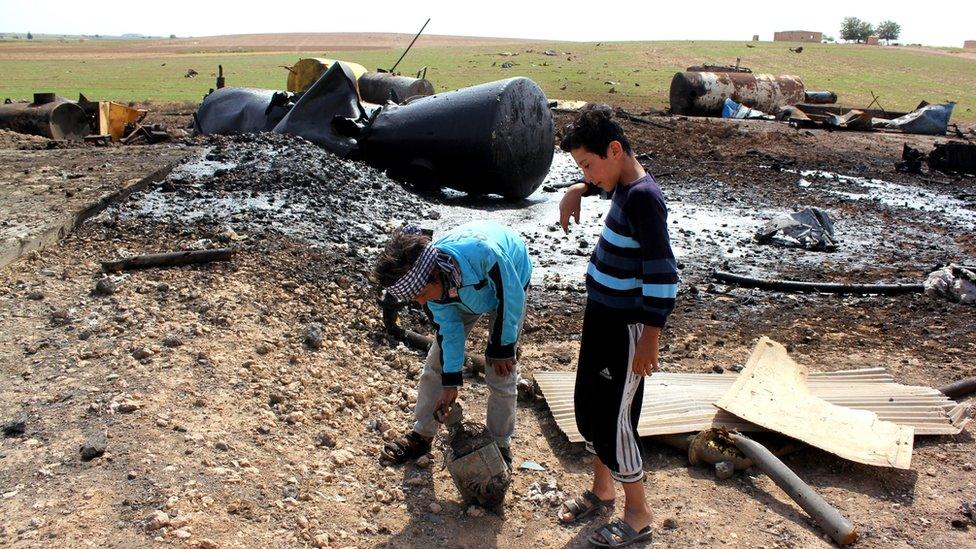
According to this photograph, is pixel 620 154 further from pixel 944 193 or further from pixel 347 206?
pixel 944 193

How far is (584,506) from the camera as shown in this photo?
341 centimetres

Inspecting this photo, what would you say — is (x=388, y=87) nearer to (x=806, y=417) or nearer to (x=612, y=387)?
(x=806, y=417)

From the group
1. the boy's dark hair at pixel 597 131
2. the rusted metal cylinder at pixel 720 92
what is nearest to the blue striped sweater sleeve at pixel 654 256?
the boy's dark hair at pixel 597 131

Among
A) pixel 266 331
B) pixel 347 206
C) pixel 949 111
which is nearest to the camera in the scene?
pixel 266 331

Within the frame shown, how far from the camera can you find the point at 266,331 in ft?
15.4

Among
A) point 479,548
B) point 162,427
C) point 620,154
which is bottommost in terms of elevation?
point 479,548

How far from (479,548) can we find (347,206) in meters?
4.75

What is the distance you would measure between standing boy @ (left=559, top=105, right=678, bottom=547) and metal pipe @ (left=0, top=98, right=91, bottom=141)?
11096 mm

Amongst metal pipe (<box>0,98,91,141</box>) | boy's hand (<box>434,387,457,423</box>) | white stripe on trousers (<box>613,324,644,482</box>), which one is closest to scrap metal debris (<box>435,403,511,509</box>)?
boy's hand (<box>434,387,457,423</box>)

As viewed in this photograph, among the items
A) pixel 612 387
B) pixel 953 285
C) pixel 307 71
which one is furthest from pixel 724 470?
pixel 307 71

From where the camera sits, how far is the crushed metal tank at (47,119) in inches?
468

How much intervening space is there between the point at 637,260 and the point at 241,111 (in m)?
9.26

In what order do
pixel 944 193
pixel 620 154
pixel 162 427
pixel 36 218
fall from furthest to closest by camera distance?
pixel 944 193 → pixel 36 218 → pixel 162 427 → pixel 620 154

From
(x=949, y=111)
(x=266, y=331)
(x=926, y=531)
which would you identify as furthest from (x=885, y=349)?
(x=949, y=111)
